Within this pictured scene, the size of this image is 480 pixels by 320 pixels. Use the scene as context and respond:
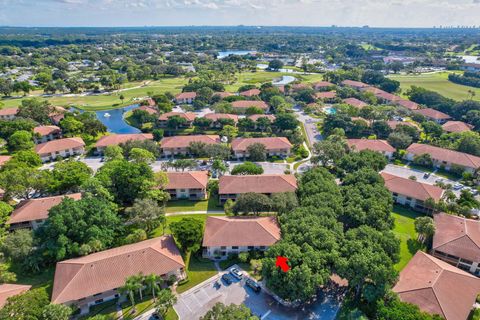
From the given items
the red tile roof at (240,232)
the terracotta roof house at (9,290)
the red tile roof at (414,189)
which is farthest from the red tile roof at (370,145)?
the terracotta roof house at (9,290)

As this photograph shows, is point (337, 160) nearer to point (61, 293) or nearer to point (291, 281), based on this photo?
point (291, 281)

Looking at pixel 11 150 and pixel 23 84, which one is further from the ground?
pixel 23 84

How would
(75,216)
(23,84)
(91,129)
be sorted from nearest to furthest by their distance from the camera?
(75,216) → (91,129) → (23,84)

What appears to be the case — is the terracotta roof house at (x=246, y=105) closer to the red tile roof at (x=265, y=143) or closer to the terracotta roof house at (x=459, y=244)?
the red tile roof at (x=265, y=143)

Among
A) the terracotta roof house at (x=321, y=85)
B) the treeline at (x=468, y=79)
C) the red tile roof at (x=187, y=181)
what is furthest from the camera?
the treeline at (x=468, y=79)

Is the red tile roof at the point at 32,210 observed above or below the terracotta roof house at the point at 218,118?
below

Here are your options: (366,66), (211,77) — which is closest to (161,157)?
(211,77)
